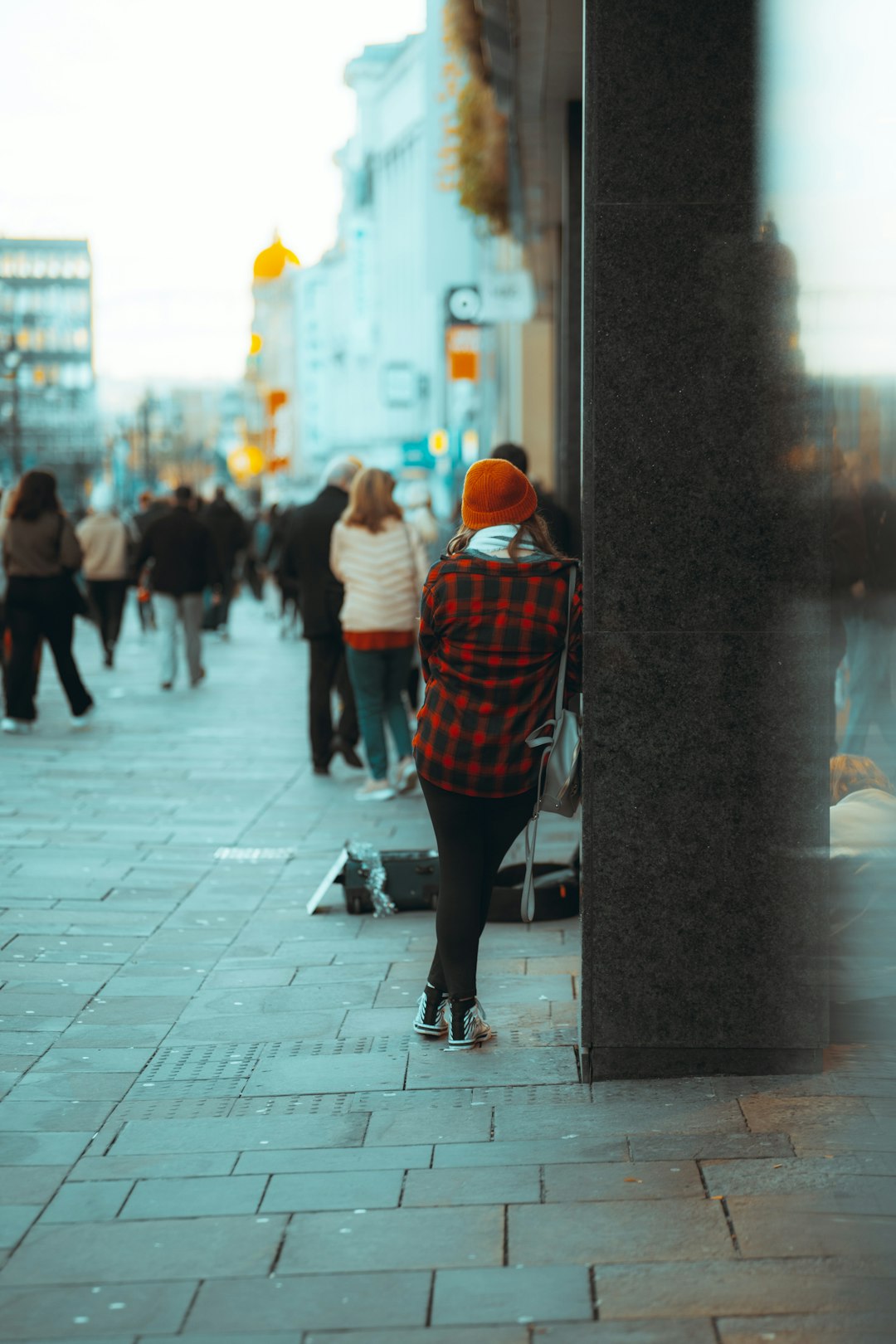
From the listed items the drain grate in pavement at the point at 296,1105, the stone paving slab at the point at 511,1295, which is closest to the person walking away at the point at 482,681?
the drain grate in pavement at the point at 296,1105

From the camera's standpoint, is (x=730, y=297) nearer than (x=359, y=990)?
Yes

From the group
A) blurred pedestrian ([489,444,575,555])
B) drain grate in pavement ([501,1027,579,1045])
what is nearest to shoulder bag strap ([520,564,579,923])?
drain grate in pavement ([501,1027,579,1045])

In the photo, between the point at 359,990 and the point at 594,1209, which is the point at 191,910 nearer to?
the point at 359,990

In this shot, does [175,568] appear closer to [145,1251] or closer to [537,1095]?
[537,1095]

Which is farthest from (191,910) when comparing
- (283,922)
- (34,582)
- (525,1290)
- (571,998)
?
(34,582)

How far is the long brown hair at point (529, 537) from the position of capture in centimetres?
526

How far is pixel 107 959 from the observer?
6.60m

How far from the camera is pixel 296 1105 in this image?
490 cm

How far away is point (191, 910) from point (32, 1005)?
4.86 ft

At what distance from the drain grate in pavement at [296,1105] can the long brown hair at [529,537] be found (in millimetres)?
1589

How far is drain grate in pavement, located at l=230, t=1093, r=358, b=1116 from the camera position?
15.9 ft

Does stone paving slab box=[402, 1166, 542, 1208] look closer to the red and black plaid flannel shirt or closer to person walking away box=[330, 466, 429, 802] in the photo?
the red and black plaid flannel shirt

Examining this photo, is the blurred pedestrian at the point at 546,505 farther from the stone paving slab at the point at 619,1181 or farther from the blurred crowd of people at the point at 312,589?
the stone paving slab at the point at 619,1181

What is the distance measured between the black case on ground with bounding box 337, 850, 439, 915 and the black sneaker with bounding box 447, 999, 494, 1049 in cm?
180
